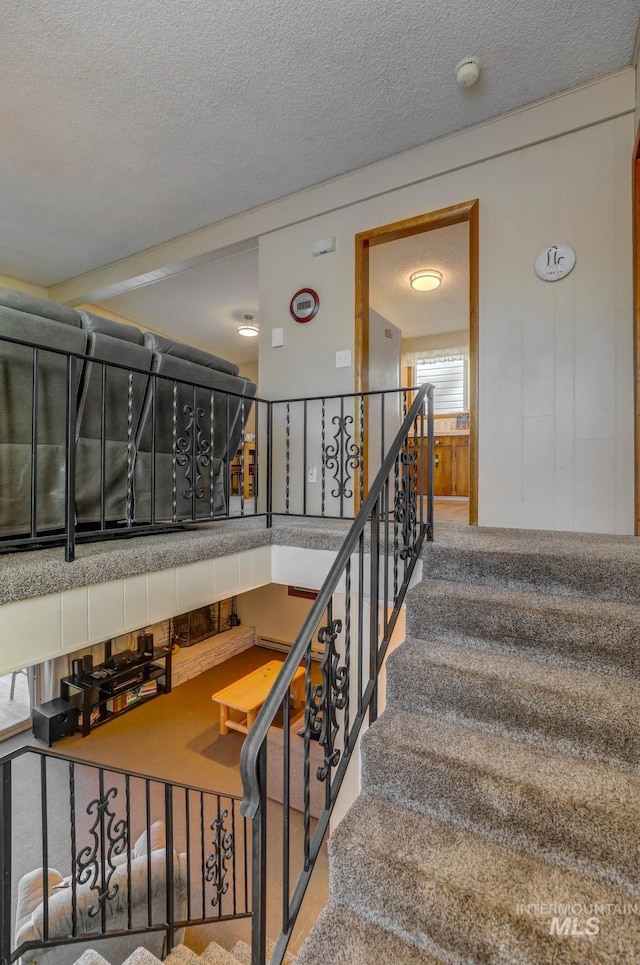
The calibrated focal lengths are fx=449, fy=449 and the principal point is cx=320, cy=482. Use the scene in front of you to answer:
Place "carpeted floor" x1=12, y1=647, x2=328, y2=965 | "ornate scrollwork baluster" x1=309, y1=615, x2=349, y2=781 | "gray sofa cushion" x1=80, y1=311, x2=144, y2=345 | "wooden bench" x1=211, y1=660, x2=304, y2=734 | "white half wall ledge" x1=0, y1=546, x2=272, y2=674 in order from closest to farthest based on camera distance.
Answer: "ornate scrollwork baluster" x1=309, y1=615, x2=349, y2=781
"white half wall ledge" x1=0, y1=546, x2=272, y2=674
"gray sofa cushion" x1=80, y1=311, x2=144, y2=345
"carpeted floor" x1=12, y1=647, x2=328, y2=965
"wooden bench" x1=211, y1=660, x2=304, y2=734

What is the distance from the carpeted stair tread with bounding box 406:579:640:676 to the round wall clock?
253 cm

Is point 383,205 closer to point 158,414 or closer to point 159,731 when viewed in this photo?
point 158,414

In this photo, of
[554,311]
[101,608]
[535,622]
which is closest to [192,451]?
[101,608]

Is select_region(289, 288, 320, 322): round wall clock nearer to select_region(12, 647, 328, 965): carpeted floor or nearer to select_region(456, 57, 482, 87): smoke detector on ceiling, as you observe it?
select_region(456, 57, 482, 87): smoke detector on ceiling

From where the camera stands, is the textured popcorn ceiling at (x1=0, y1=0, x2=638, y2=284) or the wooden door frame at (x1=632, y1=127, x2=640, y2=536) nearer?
the textured popcorn ceiling at (x1=0, y1=0, x2=638, y2=284)

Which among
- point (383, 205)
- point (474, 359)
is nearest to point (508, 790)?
point (474, 359)

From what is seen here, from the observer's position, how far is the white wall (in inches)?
103

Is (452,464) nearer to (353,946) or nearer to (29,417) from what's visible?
(29,417)

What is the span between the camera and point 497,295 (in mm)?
2951

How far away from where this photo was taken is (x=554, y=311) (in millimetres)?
2779

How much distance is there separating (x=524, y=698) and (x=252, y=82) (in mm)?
3451

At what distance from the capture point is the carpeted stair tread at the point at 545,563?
70.6 inches

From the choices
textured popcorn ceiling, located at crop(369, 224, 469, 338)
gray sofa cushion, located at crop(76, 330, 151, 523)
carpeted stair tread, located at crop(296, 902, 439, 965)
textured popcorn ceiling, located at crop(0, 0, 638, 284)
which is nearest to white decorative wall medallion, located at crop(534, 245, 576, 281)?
textured popcorn ceiling, located at crop(0, 0, 638, 284)

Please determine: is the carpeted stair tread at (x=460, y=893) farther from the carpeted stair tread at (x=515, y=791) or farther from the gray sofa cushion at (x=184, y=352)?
the gray sofa cushion at (x=184, y=352)
